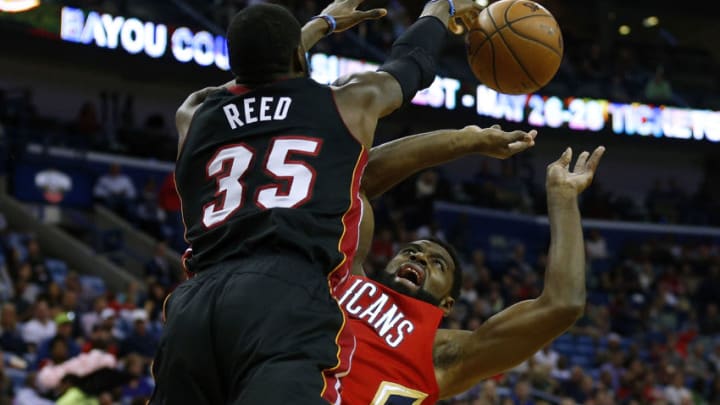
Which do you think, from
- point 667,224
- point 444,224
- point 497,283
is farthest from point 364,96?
point 667,224

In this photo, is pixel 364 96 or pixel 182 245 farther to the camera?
pixel 182 245

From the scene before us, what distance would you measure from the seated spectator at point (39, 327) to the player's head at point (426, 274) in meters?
6.88

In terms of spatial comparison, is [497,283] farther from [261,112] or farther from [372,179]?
[261,112]

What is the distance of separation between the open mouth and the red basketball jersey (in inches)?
12.3

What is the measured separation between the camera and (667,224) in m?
22.8

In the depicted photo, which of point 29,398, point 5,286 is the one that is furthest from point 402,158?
point 5,286

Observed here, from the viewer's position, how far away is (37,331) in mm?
10289

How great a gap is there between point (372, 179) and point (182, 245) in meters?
12.1

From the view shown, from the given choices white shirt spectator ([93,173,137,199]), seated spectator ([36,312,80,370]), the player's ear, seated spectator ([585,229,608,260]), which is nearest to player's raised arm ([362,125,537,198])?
the player's ear

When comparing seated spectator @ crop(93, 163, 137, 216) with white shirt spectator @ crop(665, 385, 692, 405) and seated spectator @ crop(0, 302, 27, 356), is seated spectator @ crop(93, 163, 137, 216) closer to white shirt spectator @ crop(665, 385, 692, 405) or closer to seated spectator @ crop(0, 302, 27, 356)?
seated spectator @ crop(0, 302, 27, 356)

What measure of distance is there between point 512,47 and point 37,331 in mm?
7274

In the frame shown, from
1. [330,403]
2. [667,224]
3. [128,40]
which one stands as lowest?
[667,224]

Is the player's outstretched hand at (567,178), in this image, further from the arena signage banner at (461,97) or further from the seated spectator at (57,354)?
the arena signage banner at (461,97)

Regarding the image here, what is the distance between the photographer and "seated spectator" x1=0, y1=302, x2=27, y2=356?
388 inches
